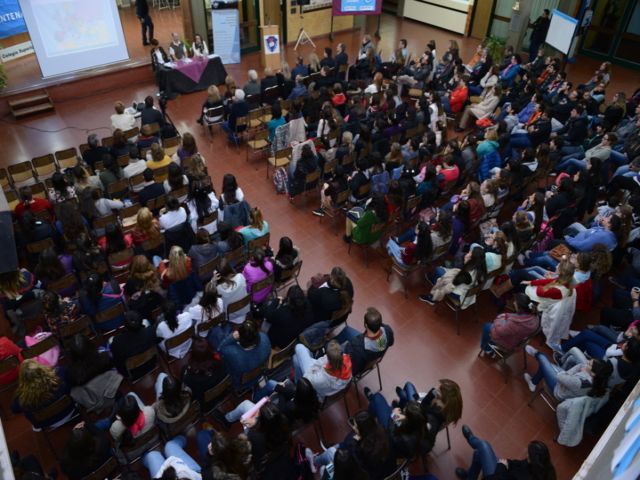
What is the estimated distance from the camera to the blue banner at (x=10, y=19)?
1184cm

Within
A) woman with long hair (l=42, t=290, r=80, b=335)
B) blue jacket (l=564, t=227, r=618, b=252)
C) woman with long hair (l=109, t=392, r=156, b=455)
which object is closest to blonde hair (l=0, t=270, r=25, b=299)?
woman with long hair (l=42, t=290, r=80, b=335)

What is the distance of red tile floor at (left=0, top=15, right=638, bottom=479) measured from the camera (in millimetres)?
4734

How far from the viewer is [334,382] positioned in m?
4.23

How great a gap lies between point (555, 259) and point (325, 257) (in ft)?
10.0

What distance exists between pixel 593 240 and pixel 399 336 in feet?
8.97

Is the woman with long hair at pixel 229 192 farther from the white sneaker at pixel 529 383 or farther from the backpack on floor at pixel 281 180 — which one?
the white sneaker at pixel 529 383

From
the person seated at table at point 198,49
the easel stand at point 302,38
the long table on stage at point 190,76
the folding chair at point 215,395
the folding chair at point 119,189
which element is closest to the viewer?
the folding chair at point 215,395

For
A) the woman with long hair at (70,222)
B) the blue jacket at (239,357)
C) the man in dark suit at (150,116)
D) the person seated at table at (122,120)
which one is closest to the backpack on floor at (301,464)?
the blue jacket at (239,357)

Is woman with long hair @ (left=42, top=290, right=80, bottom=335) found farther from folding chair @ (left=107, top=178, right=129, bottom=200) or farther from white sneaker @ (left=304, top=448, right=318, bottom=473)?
white sneaker @ (left=304, top=448, right=318, bottom=473)

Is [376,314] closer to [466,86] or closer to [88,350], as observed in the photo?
[88,350]

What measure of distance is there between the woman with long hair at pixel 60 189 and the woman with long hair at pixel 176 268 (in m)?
2.31

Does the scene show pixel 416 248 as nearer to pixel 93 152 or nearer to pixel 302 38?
pixel 93 152

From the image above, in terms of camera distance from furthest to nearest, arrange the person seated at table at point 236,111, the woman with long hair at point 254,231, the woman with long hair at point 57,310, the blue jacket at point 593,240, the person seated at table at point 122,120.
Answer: the person seated at table at point 236,111 → the person seated at table at point 122,120 → the woman with long hair at point 254,231 → the blue jacket at point 593,240 → the woman with long hair at point 57,310

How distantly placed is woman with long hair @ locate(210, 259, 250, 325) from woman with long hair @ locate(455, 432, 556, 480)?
272 centimetres
